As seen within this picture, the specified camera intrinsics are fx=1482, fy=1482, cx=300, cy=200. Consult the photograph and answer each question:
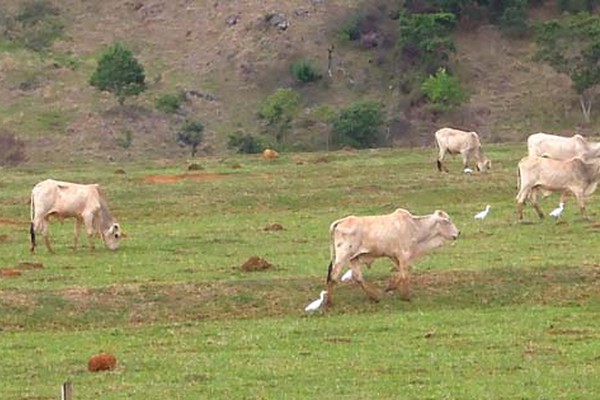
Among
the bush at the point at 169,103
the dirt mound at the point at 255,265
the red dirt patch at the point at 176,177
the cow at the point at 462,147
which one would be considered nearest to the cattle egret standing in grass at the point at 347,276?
the dirt mound at the point at 255,265

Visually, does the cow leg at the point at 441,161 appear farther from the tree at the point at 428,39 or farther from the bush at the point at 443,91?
the tree at the point at 428,39

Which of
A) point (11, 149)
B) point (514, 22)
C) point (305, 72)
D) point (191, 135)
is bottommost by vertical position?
point (11, 149)

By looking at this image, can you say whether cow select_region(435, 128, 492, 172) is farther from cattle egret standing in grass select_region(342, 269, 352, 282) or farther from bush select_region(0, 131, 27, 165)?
bush select_region(0, 131, 27, 165)

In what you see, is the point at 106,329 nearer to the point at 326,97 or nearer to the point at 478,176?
the point at 478,176

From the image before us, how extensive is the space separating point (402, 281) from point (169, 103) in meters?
51.6

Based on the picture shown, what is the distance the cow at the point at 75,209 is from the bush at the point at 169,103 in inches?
1691

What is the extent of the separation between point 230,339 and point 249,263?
224 inches

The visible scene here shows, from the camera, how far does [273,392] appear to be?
1684 centimetres

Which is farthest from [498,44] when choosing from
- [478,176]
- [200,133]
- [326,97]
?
[478,176]

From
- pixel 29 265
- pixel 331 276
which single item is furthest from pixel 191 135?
pixel 331 276

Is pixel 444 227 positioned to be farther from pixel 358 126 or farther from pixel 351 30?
pixel 351 30

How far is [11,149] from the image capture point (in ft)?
226

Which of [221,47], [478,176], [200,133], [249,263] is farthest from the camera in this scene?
[221,47]

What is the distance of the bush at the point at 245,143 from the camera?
6894 centimetres
